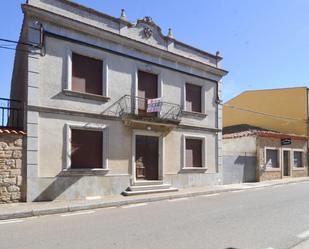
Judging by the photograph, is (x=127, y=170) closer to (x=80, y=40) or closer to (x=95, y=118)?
(x=95, y=118)

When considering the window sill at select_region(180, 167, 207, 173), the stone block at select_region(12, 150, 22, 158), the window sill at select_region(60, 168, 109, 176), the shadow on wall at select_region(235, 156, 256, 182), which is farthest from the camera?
the shadow on wall at select_region(235, 156, 256, 182)

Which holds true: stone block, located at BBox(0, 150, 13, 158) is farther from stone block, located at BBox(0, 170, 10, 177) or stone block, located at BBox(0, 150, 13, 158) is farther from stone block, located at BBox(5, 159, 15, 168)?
stone block, located at BBox(0, 170, 10, 177)

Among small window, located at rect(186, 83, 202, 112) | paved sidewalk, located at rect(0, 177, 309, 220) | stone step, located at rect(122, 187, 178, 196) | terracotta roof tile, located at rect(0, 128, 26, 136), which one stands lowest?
paved sidewalk, located at rect(0, 177, 309, 220)

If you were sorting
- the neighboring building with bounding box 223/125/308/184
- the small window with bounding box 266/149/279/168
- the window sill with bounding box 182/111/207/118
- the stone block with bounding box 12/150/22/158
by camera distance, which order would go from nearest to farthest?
the stone block with bounding box 12/150/22/158 → the window sill with bounding box 182/111/207/118 → the neighboring building with bounding box 223/125/308/184 → the small window with bounding box 266/149/279/168

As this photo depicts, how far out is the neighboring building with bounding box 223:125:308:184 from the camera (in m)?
20.6

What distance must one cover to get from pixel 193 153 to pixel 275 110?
54.5 feet

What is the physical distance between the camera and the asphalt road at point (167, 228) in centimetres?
641

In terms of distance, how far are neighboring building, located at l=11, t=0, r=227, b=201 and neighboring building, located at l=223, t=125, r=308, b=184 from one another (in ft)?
8.21

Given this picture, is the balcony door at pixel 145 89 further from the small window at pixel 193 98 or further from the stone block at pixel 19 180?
the stone block at pixel 19 180

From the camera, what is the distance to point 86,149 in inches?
524

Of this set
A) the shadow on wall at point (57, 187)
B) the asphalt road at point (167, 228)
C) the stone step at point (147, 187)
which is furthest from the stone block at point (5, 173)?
the stone step at point (147, 187)

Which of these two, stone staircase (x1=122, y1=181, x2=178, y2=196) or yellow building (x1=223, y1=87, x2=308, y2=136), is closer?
stone staircase (x1=122, y1=181, x2=178, y2=196)

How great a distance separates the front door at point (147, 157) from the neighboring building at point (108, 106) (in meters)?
0.04

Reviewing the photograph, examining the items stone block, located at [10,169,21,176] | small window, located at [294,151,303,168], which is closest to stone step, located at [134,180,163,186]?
stone block, located at [10,169,21,176]
